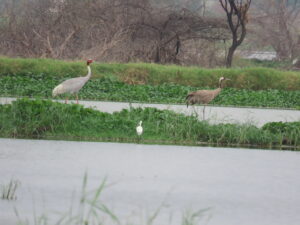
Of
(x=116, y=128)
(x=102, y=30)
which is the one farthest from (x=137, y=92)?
(x=116, y=128)

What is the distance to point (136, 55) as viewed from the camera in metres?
27.9

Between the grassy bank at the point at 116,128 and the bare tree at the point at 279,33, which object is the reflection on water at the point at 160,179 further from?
the bare tree at the point at 279,33

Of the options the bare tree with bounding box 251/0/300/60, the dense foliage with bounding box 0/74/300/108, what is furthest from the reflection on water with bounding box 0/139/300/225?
the bare tree with bounding box 251/0/300/60

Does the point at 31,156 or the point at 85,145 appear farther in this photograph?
the point at 85,145

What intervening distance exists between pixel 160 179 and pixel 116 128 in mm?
3803

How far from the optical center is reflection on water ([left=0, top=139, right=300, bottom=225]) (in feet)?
25.9

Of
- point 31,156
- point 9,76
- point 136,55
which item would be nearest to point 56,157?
point 31,156

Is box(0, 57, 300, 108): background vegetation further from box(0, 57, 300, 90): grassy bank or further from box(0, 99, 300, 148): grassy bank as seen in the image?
box(0, 99, 300, 148): grassy bank

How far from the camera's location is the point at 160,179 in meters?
9.53

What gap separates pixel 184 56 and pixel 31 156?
19022 millimetres

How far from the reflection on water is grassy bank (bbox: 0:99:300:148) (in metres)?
0.64

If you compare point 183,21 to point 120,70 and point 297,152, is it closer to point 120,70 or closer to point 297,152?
point 120,70

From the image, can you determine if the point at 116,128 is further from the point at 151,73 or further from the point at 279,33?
the point at 279,33

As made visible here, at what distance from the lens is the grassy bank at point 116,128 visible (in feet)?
41.8
